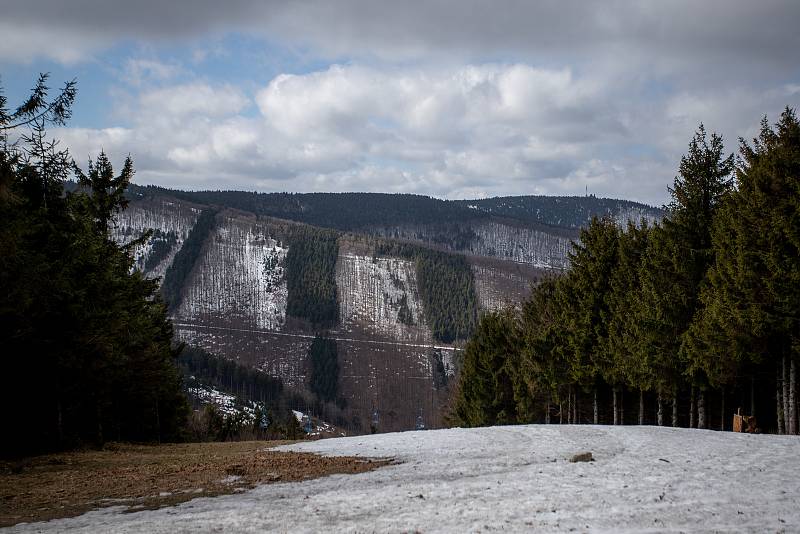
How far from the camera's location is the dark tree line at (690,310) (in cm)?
2203

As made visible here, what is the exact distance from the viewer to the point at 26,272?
17516 millimetres

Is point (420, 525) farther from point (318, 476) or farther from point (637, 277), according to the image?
point (637, 277)

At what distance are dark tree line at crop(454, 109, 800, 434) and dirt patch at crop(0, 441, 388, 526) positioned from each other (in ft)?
48.9

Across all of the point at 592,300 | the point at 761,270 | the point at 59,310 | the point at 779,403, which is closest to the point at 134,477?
the point at 59,310

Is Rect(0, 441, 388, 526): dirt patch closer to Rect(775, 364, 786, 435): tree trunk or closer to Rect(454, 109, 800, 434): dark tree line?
Rect(454, 109, 800, 434): dark tree line

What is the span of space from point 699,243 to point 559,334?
11944 mm

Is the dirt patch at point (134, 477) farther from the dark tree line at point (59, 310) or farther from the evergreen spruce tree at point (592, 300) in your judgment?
the evergreen spruce tree at point (592, 300)

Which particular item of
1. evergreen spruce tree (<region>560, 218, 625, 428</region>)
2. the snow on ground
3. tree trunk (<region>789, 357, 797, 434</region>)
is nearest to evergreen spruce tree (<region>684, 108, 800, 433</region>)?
tree trunk (<region>789, 357, 797, 434</region>)

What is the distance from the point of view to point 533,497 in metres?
11.1

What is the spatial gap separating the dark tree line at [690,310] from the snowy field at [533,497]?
21.8 feet

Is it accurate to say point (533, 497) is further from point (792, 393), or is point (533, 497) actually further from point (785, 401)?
point (785, 401)

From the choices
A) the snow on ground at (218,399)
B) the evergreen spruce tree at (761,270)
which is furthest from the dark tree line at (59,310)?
the snow on ground at (218,399)

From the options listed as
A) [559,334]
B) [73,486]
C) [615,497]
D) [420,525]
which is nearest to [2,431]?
[73,486]

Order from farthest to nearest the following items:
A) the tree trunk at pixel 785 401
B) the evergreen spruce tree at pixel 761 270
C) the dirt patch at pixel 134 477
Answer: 1. the tree trunk at pixel 785 401
2. the evergreen spruce tree at pixel 761 270
3. the dirt patch at pixel 134 477
